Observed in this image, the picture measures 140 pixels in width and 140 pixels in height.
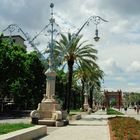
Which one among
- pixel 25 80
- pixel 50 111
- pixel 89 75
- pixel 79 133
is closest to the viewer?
pixel 79 133

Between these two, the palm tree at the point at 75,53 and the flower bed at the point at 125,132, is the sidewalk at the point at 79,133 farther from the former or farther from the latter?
the palm tree at the point at 75,53

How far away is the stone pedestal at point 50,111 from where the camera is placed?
2800cm

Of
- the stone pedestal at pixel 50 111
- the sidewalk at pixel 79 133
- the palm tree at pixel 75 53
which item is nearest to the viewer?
the sidewalk at pixel 79 133

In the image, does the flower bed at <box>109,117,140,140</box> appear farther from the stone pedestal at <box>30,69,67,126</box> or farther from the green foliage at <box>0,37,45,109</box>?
the green foliage at <box>0,37,45,109</box>

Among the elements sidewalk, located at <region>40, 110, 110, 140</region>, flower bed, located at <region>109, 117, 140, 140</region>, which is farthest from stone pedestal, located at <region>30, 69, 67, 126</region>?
flower bed, located at <region>109, 117, 140, 140</region>

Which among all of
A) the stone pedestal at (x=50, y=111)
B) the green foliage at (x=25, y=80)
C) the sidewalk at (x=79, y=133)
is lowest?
the sidewalk at (x=79, y=133)

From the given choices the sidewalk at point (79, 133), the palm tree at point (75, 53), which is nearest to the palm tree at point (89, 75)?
Result: the palm tree at point (75, 53)

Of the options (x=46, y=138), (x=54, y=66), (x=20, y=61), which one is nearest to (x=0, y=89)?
(x=20, y=61)

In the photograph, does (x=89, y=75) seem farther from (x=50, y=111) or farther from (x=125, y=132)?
(x=125, y=132)

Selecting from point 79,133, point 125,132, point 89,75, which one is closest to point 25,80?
point 89,75

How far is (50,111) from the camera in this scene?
29.8 metres

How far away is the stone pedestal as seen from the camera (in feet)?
91.9

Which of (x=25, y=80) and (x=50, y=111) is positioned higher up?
(x=25, y=80)

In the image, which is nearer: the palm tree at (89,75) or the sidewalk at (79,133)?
the sidewalk at (79,133)
